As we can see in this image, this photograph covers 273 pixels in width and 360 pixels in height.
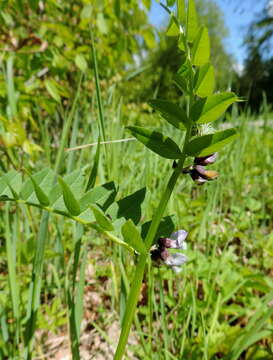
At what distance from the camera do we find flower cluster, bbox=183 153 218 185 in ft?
1.28

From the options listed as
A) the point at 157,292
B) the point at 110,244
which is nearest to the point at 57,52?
the point at 110,244

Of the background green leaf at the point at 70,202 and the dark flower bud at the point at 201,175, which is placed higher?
the dark flower bud at the point at 201,175

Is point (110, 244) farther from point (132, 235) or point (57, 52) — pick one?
point (57, 52)

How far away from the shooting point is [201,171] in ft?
1.29

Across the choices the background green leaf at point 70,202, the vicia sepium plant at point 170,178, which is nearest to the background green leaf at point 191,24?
the vicia sepium plant at point 170,178

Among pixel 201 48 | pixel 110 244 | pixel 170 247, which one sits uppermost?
pixel 201 48

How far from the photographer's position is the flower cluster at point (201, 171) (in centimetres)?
39

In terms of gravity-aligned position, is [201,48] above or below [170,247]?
above

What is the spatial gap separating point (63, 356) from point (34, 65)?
117cm

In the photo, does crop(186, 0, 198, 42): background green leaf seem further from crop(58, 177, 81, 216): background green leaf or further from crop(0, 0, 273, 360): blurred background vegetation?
crop(58, 177, 81, 216): background green leaf

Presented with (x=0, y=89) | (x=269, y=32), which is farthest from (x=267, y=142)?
(x=269, y=32)

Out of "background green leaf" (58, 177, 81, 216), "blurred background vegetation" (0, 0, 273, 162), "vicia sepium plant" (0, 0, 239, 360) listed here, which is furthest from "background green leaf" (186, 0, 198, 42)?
"blurred background vegetation" (0, 0, 273, 162)

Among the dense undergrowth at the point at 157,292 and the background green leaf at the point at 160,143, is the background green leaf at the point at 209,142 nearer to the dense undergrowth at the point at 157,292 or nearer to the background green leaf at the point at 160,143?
the background green leaf at the point at 160,143

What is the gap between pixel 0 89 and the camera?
1.18m
